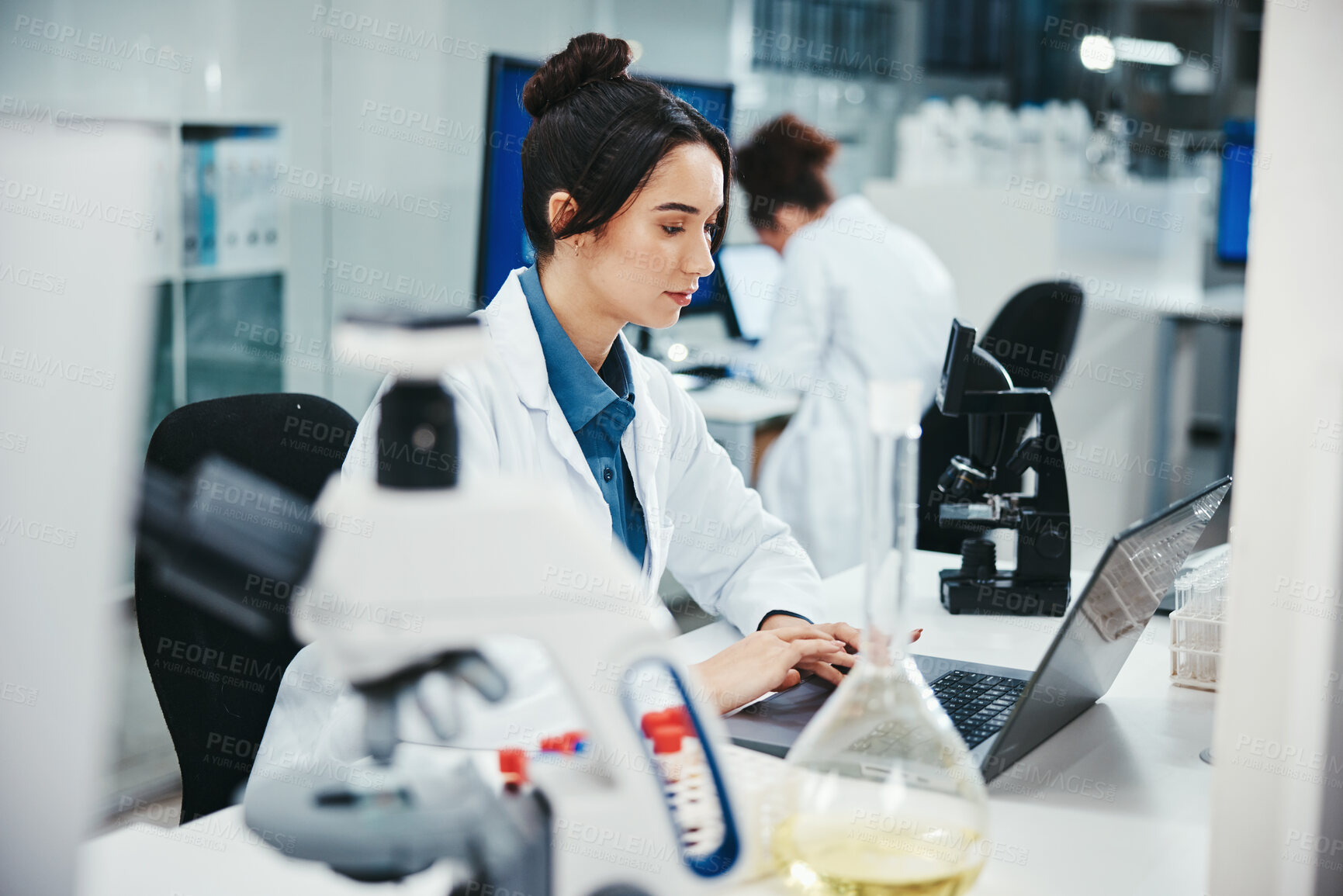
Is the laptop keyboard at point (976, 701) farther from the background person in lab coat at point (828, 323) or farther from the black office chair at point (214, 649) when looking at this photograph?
the background person in lab coat at point (828, 323)

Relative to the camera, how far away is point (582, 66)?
147cm

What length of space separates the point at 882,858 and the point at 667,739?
0.15 metres

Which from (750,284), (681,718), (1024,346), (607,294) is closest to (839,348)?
(1024,346)

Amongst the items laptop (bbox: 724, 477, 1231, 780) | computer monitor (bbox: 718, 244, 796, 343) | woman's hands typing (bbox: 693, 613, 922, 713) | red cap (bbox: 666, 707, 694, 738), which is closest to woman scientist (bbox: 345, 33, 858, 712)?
woman's hands typing (bbox: 693, 613, 922, 713)

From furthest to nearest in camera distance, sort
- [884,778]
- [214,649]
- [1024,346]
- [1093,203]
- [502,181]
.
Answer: [1093,203] < [1024,346] < [502,181] < [214,649] < [884,778]

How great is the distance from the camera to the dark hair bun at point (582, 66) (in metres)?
1.47

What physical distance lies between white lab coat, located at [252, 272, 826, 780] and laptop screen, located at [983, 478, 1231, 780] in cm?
38

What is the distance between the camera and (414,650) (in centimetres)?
55

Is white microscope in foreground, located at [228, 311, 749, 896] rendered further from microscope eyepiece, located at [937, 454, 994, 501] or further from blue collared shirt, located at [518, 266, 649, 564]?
microscope eyepiece, located at [937, 454, 994, 501]

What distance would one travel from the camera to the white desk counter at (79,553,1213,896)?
2.73 feet

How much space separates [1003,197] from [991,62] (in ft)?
8.46

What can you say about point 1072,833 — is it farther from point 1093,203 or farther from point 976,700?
point 1093,203

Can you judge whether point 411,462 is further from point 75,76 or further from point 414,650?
point 75,76

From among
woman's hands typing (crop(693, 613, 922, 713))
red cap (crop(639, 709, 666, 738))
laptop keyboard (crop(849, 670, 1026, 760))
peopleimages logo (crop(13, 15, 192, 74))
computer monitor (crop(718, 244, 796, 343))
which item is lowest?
laptop keyboard (crop(849, 670, 1026, 760))
